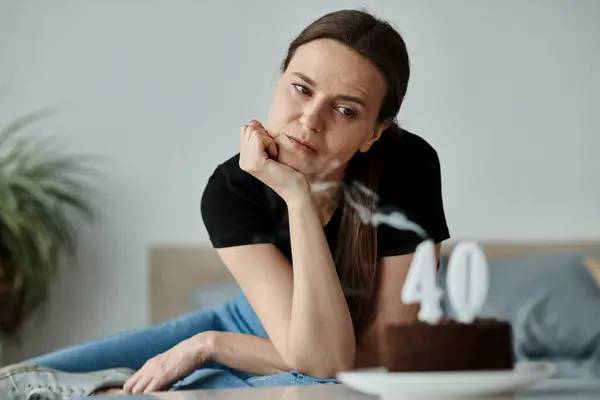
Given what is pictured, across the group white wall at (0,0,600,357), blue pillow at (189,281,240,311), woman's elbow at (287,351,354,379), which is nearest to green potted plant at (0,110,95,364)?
white wall at (0,0,600,357)

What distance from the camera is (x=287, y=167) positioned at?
1281mm

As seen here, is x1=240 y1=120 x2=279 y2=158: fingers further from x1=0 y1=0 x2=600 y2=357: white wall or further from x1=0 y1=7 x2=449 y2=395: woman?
x1=0 y1=0 x2=600 y2=357: white wall

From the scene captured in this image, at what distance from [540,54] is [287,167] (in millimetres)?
1284

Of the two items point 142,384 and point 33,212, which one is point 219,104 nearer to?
point 33,212

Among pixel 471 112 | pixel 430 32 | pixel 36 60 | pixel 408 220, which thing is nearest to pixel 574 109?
pixel 471 112

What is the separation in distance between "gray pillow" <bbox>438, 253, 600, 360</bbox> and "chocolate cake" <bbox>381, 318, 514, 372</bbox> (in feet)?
4.90

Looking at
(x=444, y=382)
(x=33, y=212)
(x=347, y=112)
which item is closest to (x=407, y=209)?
(x=347, y=112)

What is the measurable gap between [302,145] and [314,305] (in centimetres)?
27

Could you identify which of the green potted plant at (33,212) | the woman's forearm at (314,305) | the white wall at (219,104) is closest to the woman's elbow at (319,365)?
the woman's forearm at (314,305)

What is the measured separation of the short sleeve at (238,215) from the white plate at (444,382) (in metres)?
0.68

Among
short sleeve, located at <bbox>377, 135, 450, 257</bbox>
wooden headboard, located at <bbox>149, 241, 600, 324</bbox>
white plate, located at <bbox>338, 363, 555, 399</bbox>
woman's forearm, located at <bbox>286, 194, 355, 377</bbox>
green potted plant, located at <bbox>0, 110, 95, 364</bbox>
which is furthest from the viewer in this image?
A: green potted plant, located at <bbox>0, 110, 95, 364</bbox>

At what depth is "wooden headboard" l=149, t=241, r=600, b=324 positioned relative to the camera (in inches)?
88.3

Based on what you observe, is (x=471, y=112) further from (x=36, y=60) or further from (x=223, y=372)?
(x=36, y=60)

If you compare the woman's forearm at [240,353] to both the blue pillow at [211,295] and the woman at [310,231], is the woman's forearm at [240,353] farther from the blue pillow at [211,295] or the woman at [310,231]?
the blue pillow at [211,295]
